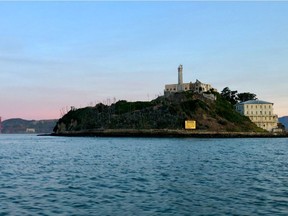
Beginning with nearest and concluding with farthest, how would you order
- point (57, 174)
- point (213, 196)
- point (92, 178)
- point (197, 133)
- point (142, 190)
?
1. point (213, 196)
2. point (142, 190)
3. point (92, 178)
4. point (57, 174)
5. point (197, 133)

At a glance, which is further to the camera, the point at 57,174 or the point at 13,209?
the point at 57,174

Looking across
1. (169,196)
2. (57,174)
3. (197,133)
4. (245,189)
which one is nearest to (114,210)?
(169,196)

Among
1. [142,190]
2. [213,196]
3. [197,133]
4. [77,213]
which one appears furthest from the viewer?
[197,133]

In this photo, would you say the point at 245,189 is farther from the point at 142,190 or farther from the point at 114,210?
the point at 114,210

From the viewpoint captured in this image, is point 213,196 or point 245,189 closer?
point 213,196

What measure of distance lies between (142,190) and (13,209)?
11162 millimetres

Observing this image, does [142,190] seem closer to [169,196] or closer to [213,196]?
[169,196]

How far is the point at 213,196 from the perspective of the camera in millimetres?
28562

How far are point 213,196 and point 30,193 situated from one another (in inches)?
602

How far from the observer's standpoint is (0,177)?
40.6 m

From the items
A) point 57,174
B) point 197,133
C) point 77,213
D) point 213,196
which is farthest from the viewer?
point 197,133

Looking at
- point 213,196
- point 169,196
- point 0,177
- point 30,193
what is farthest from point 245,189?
point 0,177

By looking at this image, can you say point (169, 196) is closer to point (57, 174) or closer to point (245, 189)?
point (245, 189)

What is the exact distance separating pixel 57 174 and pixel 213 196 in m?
21.4
